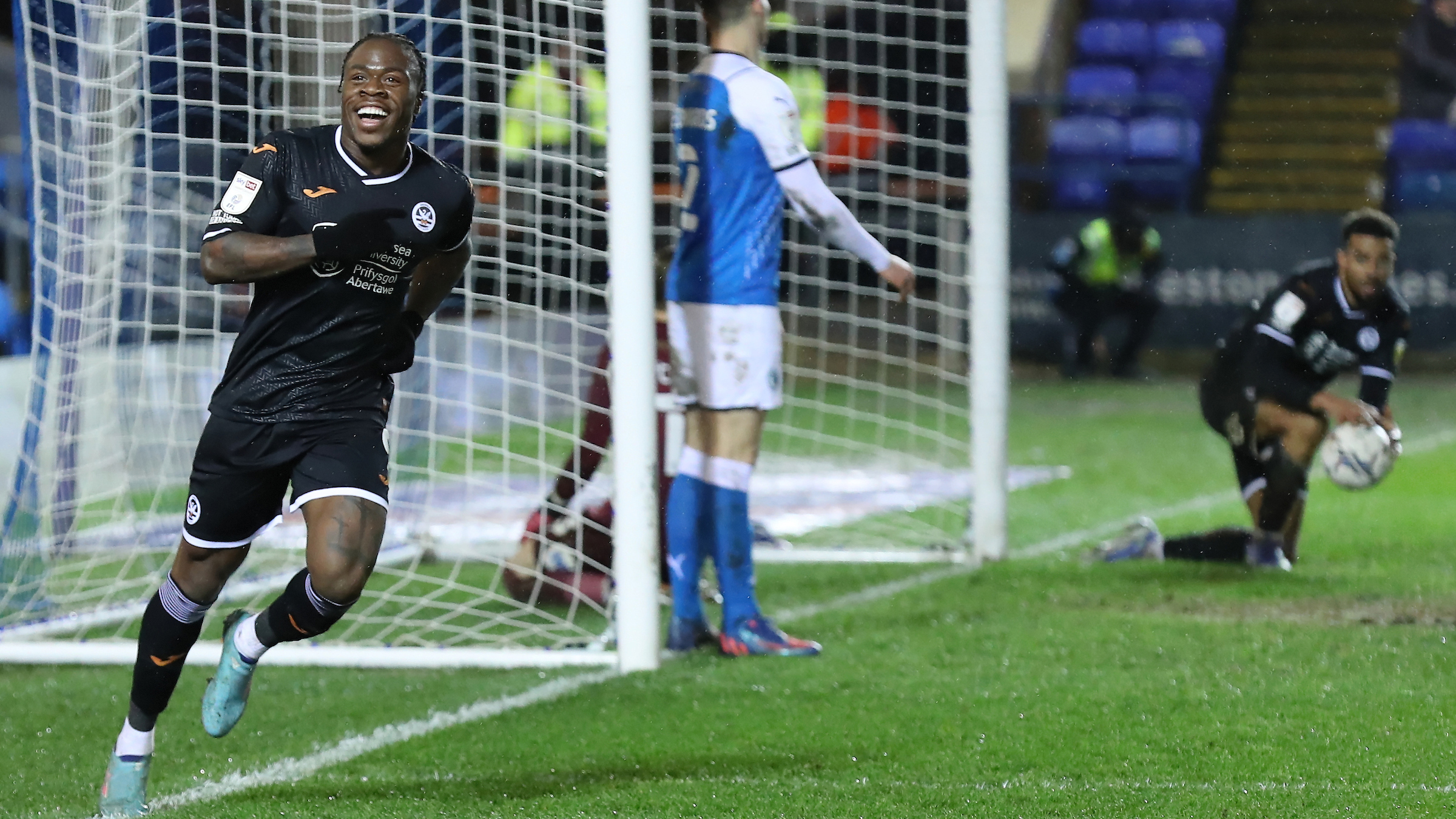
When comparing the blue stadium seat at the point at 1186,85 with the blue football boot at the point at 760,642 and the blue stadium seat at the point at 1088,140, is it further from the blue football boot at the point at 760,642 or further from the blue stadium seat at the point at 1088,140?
the blue football boot at the point at 760,642

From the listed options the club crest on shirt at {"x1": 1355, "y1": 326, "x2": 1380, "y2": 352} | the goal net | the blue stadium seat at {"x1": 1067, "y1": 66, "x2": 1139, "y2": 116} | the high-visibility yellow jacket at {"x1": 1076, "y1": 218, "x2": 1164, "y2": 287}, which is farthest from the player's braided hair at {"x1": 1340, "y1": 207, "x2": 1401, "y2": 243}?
the blue stadium seat at {"x1": 1067, "y1": 66, "x2": 1139, "y2": 116}

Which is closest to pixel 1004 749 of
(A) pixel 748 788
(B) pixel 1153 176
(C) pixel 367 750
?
(A) pixel 748 788

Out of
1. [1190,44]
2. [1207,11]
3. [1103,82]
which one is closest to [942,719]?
[1103,82]

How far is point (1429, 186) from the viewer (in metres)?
18.4

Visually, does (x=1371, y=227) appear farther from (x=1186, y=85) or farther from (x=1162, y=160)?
(x=1186, y=85)

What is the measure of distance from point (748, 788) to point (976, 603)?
2.60 metres

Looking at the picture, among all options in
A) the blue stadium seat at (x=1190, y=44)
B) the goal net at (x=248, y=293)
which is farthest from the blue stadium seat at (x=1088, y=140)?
the goal net at (x=248, y=293)

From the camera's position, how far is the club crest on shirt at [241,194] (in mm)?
3666

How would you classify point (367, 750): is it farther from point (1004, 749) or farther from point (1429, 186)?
point (1429, 186)

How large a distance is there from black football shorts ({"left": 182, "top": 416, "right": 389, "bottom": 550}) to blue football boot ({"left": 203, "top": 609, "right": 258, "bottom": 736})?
0.83ft

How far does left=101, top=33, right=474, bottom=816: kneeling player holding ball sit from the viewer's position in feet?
12.1

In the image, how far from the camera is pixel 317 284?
3762 millimetres

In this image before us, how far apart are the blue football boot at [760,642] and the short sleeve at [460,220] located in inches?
77.4

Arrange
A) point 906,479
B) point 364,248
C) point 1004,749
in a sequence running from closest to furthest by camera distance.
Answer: point 364,248
point 1004,749
point 906,479
